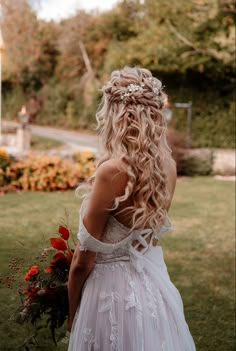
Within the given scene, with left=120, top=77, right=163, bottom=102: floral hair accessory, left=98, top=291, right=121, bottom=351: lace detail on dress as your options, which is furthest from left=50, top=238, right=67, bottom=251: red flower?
left=120, top=77, right=163, bottom=102: floral hair accessory

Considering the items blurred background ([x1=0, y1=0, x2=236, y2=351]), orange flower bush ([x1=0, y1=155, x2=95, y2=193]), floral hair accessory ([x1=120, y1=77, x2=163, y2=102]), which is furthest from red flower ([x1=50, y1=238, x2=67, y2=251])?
orange flower bush ([x1=0, y1=155, x2=95, y2=193])

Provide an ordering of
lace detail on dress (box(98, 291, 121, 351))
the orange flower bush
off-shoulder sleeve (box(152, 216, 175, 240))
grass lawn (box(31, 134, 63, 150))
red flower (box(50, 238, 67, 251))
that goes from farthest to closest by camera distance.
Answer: grass lawn (box(31, 134, 63, 150))
the orange flower bush
red flower (box(50, 238, 67, 251))
off-shoulder sleeve (box(152, 216, 175, 240))
lace detail on dress (box(98, 291, 121, 351))

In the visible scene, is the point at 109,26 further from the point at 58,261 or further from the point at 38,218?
the point at 58,261

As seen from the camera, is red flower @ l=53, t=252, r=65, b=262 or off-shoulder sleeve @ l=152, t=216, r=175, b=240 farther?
red flower @ l=53, t=252, r=65, b=262

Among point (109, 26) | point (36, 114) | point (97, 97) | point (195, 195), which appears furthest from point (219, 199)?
point (36, 114)

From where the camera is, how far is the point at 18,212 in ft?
24.4

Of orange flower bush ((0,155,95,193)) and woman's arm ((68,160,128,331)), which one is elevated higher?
woman's arm ((68,160,128,331))

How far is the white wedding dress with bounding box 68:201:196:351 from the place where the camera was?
2146 millimetres

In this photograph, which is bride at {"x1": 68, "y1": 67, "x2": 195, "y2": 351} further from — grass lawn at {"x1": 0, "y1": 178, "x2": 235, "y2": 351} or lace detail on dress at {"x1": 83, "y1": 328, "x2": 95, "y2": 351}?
grass lawn at {"x1": 0, "y1": 178, "x2": 235, "y2": 351}

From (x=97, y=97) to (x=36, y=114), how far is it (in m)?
6.24

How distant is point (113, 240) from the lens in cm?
213

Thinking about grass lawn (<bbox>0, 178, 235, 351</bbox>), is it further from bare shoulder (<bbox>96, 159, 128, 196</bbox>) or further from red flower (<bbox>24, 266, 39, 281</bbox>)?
bare shoulder (<bbox>96, 159, 128, 196</bbox>)

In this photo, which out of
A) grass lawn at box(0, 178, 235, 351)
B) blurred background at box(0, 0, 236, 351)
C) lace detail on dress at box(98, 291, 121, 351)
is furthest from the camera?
blurred background at box(0, 0, 236, 351)

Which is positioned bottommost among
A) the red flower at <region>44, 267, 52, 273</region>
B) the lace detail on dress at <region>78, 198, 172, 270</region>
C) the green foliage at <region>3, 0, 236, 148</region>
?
the red flower at <region>44, 267, 52, 273</region>
